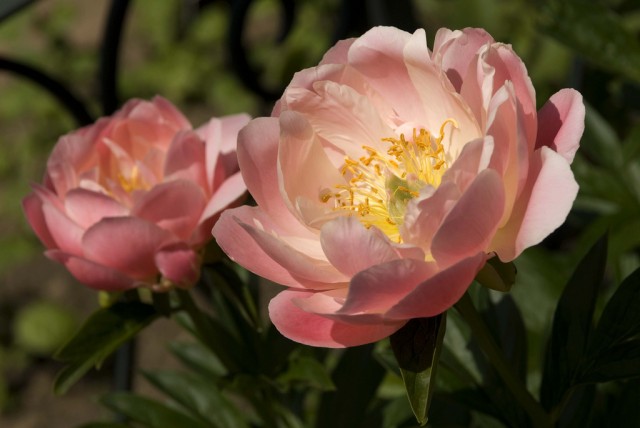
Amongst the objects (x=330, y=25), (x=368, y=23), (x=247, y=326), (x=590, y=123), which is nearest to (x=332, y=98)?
(x=247, y=326)

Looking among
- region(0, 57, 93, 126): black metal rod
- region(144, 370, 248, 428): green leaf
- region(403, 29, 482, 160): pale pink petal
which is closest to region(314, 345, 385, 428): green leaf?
region(144, 370, 248, 428): green leaf

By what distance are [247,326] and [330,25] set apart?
2158 mm

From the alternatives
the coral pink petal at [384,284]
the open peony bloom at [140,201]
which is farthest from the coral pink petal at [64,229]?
the coral pink petal at [384,284]

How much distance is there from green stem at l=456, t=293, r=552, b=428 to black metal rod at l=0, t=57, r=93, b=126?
0.66 meters

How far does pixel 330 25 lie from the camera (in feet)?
9.86

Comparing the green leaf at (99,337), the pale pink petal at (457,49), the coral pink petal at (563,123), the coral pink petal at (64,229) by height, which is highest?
the pale pink petal at (457,49)

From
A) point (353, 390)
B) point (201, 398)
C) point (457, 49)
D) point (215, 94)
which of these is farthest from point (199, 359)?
point (215, 94)

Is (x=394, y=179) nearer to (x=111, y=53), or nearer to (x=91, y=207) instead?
(x=91, y=207)

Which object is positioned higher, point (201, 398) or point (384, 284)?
point (384, 284)

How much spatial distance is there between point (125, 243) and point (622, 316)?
37cm

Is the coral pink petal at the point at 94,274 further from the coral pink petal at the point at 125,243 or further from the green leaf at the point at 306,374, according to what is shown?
Result: the green leaf at the point at 306,374

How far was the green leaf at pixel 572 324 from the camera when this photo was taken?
79cm

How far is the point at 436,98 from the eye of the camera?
721 mm

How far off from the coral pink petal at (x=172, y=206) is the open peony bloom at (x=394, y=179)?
0.41 ft
